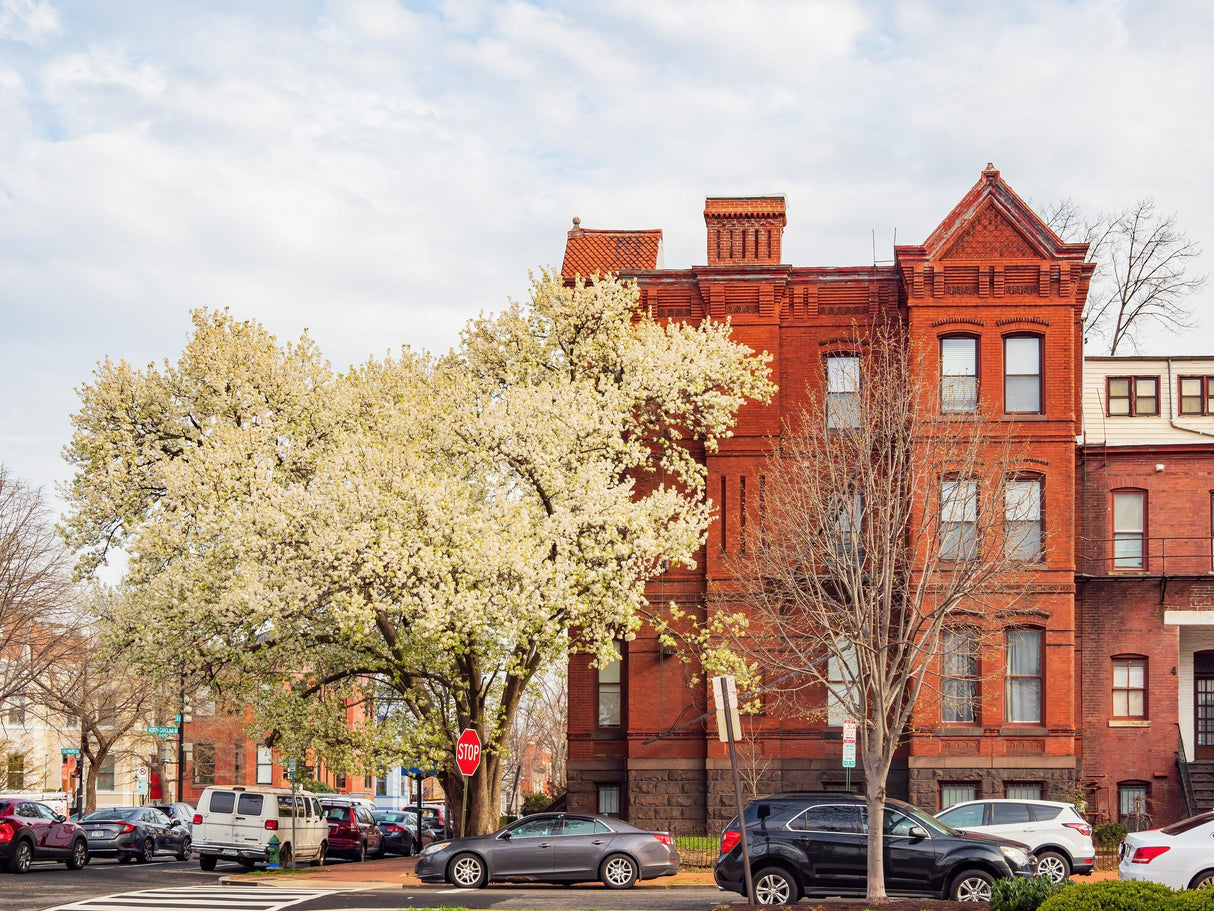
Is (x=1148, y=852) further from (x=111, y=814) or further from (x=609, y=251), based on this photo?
(x=111, y=814)

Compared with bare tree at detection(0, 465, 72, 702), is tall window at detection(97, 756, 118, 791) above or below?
below

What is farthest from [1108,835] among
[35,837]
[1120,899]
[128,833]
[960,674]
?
[128,833]

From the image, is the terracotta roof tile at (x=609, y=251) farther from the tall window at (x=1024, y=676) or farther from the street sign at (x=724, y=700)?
the street sign at (x=724, y=700)

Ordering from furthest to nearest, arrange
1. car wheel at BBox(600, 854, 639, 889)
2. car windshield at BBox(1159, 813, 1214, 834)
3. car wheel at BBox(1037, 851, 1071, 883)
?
car wheel at BBox(1037, 851, 1071, 883)
car wheel at BBox(600, 854, 639, 889)
car windshield at BBox(1159, 813, 1214, 834)

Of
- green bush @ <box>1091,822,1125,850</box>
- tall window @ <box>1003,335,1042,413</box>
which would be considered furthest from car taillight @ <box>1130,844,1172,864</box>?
tall window @ <box>1003,335,1042,413</box>

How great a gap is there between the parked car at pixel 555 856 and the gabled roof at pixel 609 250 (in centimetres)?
1707

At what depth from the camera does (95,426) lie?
32.6 meters

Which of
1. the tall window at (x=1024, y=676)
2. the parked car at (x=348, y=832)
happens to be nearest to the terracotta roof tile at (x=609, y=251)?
the tall window at (x=1024, y=676)

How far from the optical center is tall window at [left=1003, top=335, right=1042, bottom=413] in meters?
34.0

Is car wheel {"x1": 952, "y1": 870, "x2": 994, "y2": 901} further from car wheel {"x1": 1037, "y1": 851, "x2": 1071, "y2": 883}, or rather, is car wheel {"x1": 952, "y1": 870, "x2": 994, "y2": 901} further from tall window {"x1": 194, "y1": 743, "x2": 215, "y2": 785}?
tall window {"x1": 194, "y1": 743, "x2": 215, "y2": 785}

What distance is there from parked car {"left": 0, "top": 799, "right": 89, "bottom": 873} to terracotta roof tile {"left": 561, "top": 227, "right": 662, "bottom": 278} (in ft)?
59.8

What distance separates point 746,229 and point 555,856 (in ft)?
57.6

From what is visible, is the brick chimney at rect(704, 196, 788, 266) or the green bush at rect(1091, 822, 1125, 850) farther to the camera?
the brick chimney at rect(704, 196, 788, 266)

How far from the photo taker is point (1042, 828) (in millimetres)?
25688
